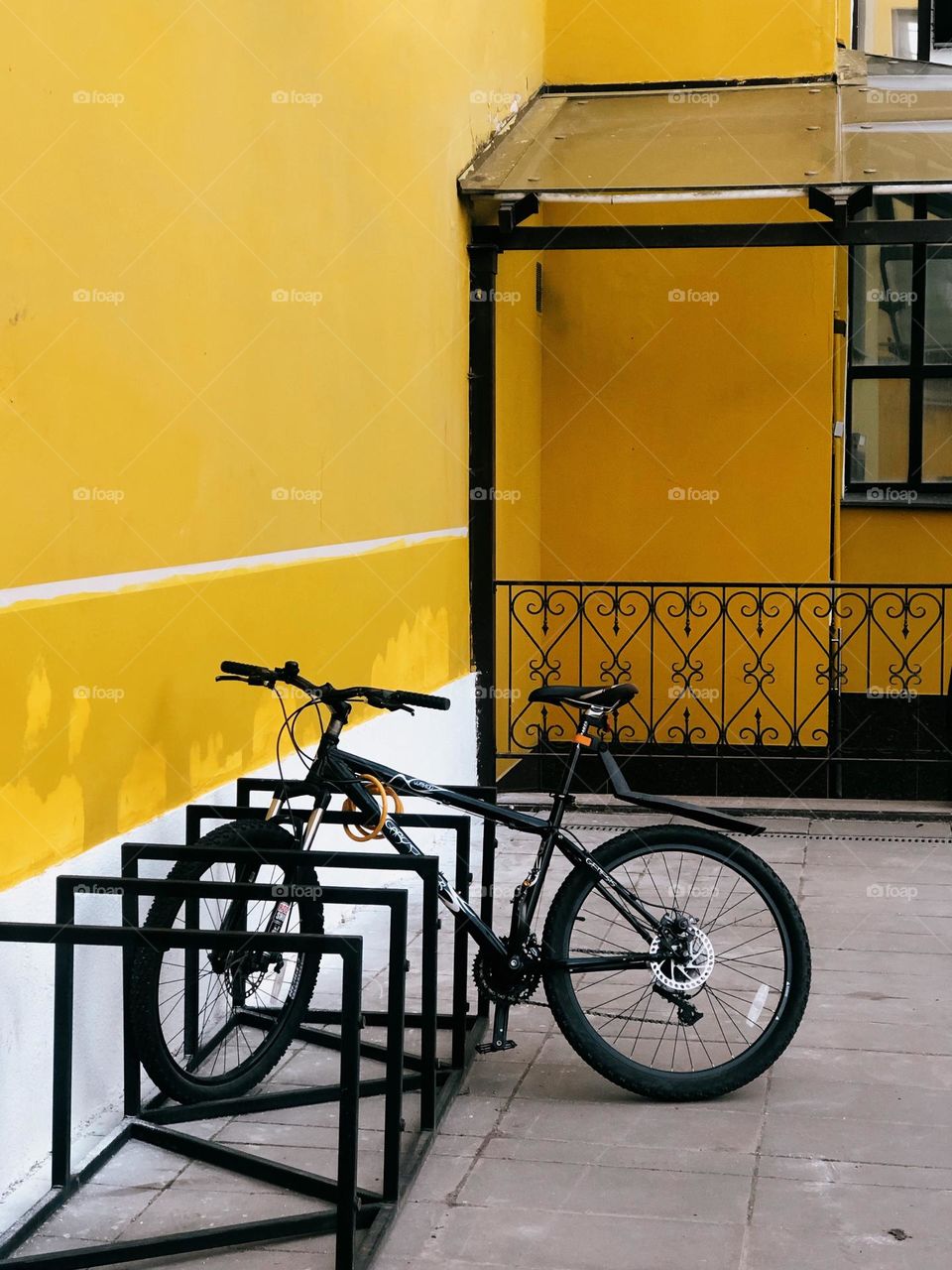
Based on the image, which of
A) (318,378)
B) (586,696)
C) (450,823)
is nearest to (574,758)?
(586,696)

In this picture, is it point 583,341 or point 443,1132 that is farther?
point 583,341

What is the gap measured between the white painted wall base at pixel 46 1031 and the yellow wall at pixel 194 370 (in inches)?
3.1

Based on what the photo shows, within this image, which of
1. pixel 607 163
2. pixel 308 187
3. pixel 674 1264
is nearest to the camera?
pixel 674 1264

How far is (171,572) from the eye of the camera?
420 centimetres

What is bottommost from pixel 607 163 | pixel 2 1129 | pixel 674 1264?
pixel 674 1264

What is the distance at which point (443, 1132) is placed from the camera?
392 centimetres

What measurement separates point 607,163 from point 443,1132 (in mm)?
5506

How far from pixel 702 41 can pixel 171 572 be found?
670 centimetres

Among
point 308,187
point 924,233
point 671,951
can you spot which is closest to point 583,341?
point 924,233

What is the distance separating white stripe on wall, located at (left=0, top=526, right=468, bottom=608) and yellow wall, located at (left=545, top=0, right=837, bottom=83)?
4405 millimetres

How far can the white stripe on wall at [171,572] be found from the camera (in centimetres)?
344

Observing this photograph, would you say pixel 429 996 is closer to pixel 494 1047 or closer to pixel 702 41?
pixel 494 1047

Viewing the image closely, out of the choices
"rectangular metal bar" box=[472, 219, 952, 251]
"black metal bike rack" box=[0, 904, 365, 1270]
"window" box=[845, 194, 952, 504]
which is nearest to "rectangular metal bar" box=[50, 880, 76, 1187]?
"black metal bike rack" box=[0, 904, 365, 1270]

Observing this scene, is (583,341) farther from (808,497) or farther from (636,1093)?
(636,1093)
